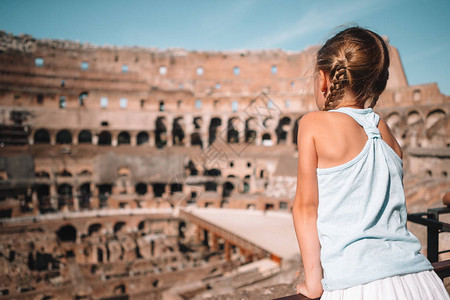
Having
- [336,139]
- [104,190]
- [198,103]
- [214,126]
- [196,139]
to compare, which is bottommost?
[104,190]

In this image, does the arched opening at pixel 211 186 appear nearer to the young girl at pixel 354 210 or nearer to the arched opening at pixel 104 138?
the arched opening at pixel 104 138

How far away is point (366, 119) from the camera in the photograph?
1.22m

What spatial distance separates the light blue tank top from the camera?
3.44 feet

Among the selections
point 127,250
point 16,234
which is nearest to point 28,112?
point 16,234

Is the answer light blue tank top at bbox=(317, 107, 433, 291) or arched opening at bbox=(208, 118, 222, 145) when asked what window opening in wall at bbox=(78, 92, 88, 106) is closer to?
arched opening at bbox=(208, 118, 222, 145)

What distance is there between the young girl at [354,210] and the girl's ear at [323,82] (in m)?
0.07

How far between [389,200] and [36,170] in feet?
83.3

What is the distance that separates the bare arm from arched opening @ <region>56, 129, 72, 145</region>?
29.8 m

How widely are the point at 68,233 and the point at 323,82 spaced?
21779 millimetres

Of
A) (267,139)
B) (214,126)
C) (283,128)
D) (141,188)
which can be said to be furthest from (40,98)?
(283,128)

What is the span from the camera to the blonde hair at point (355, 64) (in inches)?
48.0

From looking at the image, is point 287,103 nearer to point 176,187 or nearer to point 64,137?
point 176,187

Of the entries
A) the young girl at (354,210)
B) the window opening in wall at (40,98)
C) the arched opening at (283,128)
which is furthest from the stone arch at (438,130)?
the window opening in wall at (40,98)

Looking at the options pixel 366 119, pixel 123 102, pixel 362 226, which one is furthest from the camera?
pixel 123 102
